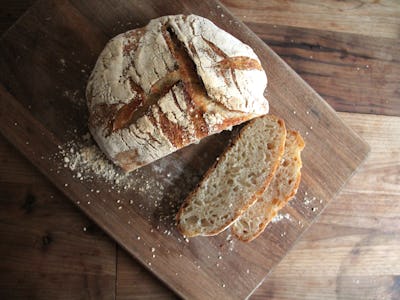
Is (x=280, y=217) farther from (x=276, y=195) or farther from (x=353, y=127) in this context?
(x=353, y=127)

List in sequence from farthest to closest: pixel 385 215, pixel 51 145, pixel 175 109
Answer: pixel 385 215, pixel 51 145, pixel 175 109

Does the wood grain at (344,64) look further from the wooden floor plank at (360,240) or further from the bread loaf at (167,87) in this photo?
Result: the bread loaf at (167,87)

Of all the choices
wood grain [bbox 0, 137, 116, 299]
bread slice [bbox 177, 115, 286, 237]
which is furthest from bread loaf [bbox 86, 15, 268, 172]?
wood grain [bbox 0, 137, 116, 299]

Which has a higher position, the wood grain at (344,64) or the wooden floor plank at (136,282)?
the wood grain at (344,64)

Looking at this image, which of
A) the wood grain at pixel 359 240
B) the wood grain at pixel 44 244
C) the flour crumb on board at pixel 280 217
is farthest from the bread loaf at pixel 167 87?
the wood grain at pixel 359 240

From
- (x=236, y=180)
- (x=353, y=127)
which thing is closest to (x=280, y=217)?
(x=236, y=180)

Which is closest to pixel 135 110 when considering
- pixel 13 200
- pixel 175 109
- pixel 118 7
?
pixel 175 109

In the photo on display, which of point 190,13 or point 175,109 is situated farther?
point 190,13

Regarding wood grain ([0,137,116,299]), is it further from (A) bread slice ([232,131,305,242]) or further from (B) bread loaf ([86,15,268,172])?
(A) bread slice ([232,131,305,242])

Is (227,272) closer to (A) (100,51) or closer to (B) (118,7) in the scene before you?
(A) (100,51)
